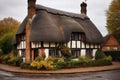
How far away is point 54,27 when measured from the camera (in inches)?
1281

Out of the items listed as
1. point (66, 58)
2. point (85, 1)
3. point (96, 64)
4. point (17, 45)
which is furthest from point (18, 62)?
point (85, 1)

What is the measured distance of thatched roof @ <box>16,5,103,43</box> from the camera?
3116cm

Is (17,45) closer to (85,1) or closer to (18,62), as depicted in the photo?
(18,62)

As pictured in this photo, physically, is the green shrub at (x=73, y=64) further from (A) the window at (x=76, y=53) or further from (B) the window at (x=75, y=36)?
(B) the window at (x=75, y=36)

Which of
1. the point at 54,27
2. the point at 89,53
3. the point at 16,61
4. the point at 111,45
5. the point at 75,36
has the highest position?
the point at 54,27

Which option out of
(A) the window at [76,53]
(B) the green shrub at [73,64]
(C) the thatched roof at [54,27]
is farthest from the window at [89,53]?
(B) the green shrub at [73,64]

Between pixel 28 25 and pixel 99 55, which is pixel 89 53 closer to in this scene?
pixel 99 55

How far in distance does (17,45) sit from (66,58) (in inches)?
375

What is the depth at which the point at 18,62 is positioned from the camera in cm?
3369

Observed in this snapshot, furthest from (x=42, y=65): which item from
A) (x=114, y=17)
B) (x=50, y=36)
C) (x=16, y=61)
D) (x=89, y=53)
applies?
(x=114, y=17)

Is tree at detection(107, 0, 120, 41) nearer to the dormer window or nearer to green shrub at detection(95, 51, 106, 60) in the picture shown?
green shrub at detection(95, 51, 106, 60)

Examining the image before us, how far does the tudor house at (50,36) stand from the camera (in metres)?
31.2

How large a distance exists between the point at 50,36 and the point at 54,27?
1.98 m

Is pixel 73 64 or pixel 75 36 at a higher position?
pixel 75 36
